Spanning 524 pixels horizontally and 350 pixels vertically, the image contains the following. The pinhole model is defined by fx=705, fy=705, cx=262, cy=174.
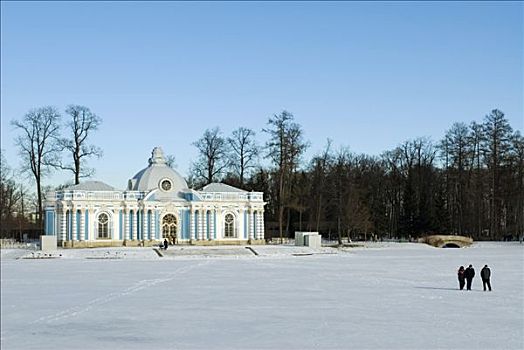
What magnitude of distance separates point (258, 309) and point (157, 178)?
132 ft

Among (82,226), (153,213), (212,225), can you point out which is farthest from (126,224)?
(212,225)

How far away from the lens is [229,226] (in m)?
59.1

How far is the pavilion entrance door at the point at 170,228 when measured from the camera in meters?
57.2

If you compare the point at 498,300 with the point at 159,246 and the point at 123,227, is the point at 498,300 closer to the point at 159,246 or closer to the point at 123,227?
the point at 159,246

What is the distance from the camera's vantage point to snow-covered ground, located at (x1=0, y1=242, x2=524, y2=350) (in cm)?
1478

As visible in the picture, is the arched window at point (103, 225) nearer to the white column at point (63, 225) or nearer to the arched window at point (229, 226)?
the white column at point (63, 225)

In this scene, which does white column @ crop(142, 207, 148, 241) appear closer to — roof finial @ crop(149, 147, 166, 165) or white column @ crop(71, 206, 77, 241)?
white column @ crop(71, 206, 77, 241)

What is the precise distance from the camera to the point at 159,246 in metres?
53.5

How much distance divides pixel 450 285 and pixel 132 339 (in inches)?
619

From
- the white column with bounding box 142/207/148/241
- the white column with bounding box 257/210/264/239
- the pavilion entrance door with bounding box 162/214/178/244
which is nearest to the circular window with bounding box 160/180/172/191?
the pavilion entrance door with bounding box 162/214/178/244

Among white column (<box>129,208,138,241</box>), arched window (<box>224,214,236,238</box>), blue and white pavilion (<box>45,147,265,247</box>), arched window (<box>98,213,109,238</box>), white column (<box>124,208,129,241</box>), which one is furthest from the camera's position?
Answer: arched window (<box>224,214,236,238</box>)

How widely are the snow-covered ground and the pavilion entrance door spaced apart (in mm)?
21257

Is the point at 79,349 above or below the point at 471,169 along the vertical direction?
below

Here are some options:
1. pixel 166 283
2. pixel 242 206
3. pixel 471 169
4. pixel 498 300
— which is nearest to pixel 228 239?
pixel 242 206
